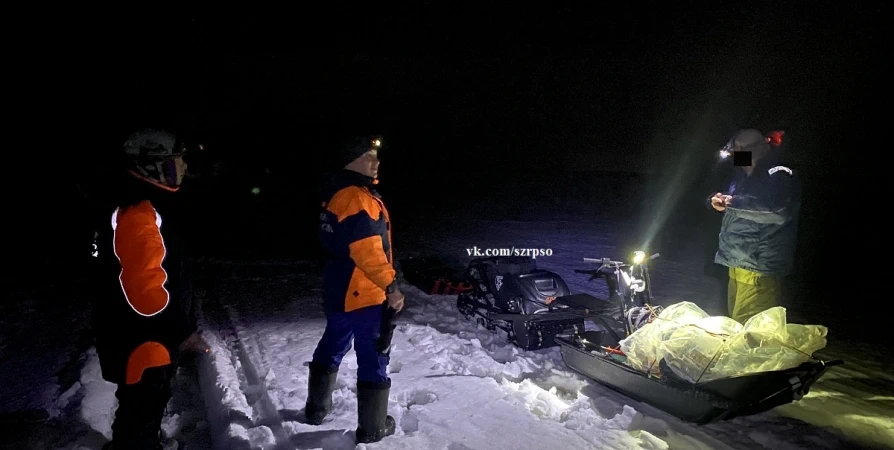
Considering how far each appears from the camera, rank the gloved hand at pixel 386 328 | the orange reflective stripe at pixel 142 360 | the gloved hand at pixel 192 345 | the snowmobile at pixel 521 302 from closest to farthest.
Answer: the orange reflective stripe at pixel 142 360
the gloved hand at pixel 192 345
the gloved hand at pixel 386 328
the snowmobile at pixel 521 302

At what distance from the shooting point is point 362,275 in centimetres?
311

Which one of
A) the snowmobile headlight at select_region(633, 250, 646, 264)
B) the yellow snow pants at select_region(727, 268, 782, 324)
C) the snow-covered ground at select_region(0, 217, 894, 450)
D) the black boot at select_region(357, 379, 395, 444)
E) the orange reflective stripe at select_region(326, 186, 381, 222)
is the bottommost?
the snow-covered ground at select_region(0, 217, 894, 450)

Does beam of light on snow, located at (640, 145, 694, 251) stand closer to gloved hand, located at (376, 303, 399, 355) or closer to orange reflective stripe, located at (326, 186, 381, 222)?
gloved hand, located at (376, 303, 399, 355)

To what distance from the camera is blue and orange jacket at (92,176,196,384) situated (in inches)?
95.8

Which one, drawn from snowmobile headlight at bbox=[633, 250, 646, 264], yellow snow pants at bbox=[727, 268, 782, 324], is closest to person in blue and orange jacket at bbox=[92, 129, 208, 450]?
snowmobile headlight at bbox=[633, 250, 646, 264]

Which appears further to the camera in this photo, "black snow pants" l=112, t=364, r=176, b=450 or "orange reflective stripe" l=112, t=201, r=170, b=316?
"black snow pants" l=112, t=364, r=176, b=450

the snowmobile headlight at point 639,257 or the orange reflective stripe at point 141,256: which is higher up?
the orange reflective stripe at point 141,256

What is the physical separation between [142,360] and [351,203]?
1308mm

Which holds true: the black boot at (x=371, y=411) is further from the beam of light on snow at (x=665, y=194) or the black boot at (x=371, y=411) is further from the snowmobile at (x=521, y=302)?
the beam of light on snow at (x=665, y=194)

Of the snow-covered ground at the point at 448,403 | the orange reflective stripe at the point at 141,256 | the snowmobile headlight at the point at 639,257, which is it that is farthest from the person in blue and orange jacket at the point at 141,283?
the snowmobile headlight at the point at 639,257

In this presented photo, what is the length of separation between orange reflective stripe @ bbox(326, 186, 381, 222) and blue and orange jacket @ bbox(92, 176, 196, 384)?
→ 84cm

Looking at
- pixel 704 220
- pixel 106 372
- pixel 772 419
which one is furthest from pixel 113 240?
pixel 704 220

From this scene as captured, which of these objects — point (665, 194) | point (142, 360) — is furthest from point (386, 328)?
point (665, 194)

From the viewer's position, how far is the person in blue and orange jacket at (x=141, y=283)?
8.03 feet
